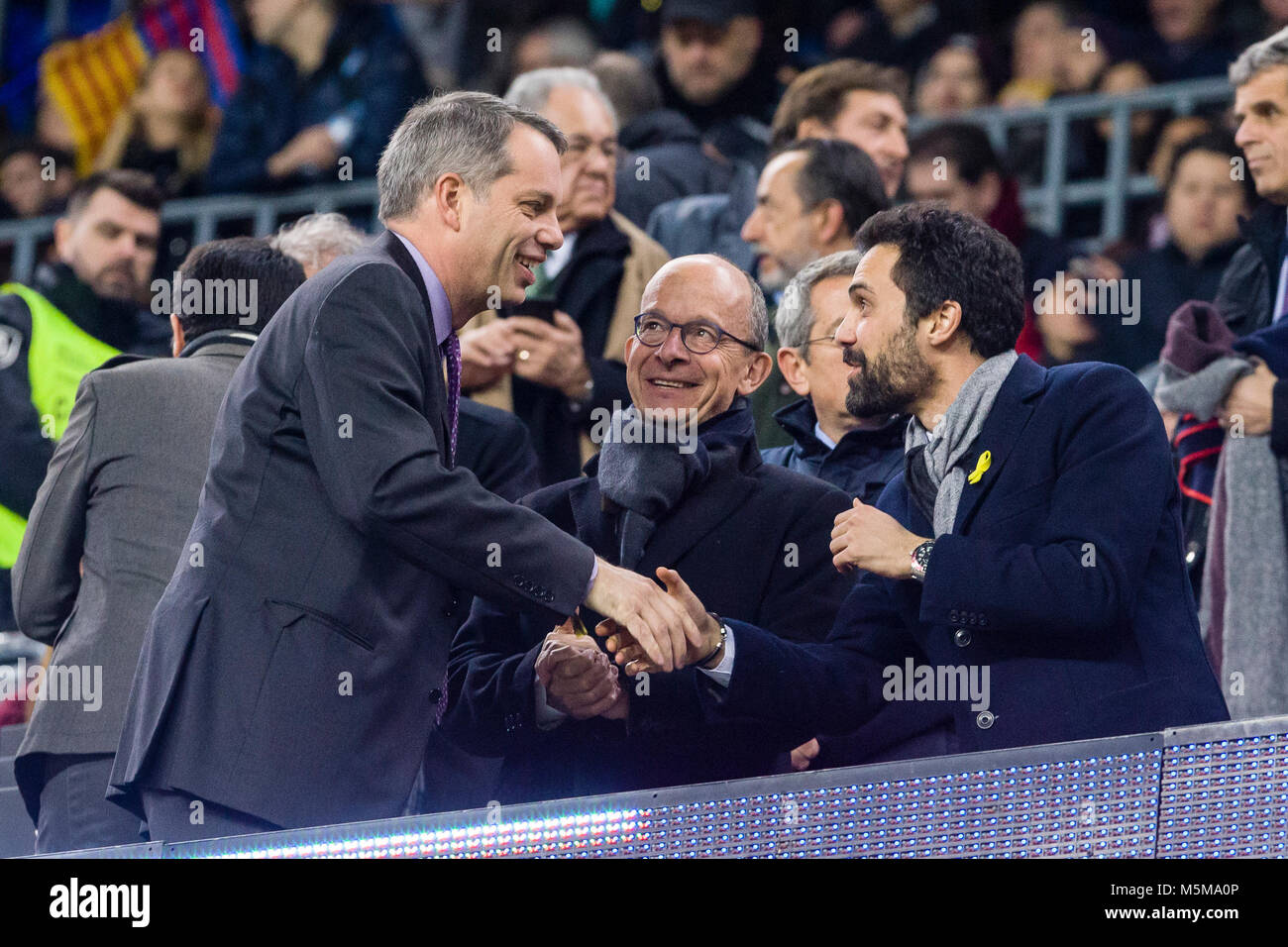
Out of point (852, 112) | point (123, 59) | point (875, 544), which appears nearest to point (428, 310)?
point (875, 544)

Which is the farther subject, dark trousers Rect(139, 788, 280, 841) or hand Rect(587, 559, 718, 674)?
hand Rect(587, 559, 718, 674)

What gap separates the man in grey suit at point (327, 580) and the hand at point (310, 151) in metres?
4.65

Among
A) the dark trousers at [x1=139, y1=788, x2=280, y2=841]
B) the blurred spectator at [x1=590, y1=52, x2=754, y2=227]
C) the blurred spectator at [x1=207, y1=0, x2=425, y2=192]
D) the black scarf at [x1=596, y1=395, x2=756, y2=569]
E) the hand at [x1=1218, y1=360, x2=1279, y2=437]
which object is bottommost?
the dark trousers at [x1=139, y1=788, x2=280, y2=841]

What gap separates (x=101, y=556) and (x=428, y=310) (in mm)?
1083

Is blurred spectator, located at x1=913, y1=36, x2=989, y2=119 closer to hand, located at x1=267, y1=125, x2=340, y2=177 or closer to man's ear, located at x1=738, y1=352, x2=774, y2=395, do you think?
hand, located at x1=267, y1=125, x2=340, y2=177

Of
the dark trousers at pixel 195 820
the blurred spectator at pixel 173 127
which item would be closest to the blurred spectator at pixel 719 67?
the blurred spectator at pixel 173 127

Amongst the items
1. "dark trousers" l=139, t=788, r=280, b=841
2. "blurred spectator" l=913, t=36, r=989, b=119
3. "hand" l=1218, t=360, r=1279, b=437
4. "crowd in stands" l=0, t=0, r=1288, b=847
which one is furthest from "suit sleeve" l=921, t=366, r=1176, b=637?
"blurred spectator" l=913, t=36, r=989, b=119

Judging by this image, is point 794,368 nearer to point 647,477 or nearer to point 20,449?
point 647,477

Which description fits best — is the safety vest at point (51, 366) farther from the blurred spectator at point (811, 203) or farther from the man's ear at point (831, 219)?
the man's ear at point (831, 219)

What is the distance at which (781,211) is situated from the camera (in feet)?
17.2

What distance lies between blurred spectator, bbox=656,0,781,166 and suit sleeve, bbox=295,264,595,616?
12.7ft

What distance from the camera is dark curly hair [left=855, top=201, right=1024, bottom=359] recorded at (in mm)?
3451

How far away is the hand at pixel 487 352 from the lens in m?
4.97

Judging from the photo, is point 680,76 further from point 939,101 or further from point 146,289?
point 146,289
